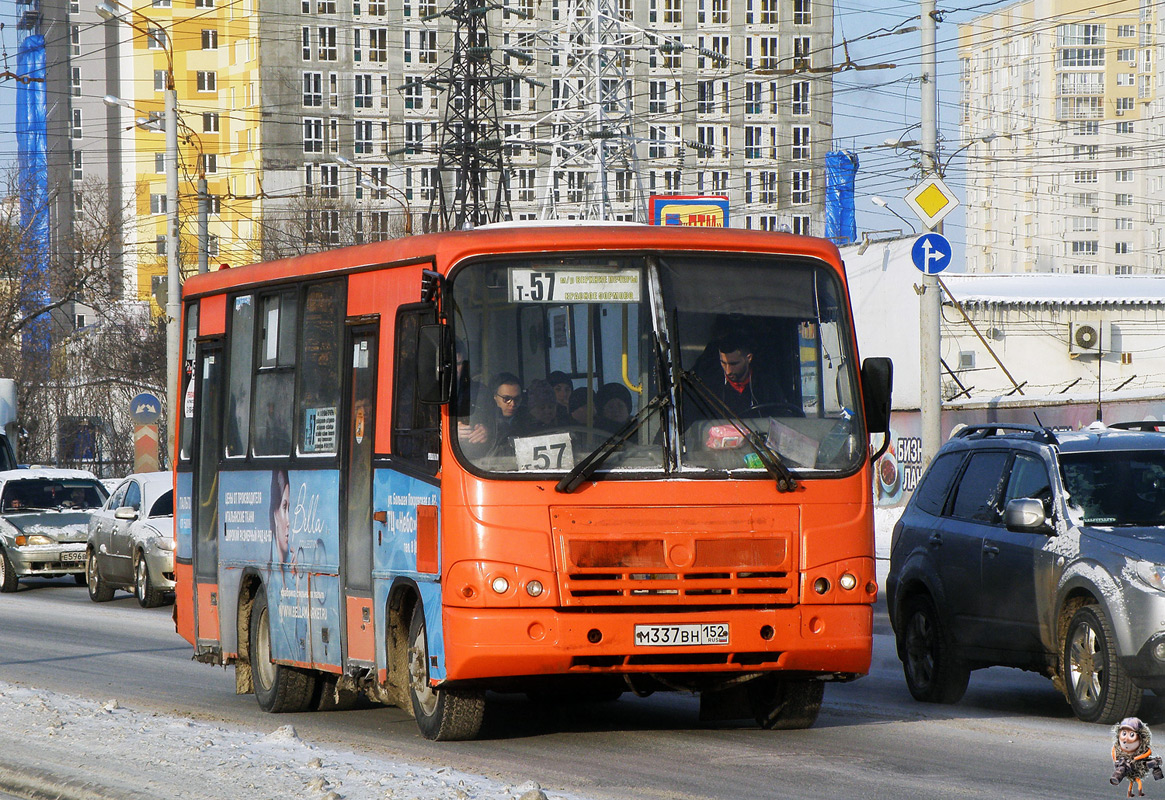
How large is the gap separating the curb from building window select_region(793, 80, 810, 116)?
128 meters

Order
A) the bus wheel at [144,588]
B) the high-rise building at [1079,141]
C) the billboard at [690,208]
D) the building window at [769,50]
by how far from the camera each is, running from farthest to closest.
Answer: the high-rise building at [1079,141] → the building window at [769,50] → the billboard at [690,208] → the bus wheel at [144,588]

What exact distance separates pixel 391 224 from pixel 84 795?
92779 millimetres

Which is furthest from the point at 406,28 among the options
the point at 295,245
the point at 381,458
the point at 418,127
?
the point at 381,458

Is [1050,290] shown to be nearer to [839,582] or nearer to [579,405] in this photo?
[839,582]

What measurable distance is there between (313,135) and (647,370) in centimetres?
11674

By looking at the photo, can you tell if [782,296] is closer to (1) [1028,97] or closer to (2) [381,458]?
(2) [381,458]

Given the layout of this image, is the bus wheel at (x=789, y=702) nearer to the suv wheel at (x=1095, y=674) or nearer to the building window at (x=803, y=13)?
the suv wheel at (x=1095, y=674)

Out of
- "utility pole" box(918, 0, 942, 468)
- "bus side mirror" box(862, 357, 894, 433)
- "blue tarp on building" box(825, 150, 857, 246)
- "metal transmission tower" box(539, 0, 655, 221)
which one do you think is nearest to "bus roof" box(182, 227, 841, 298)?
"bus side mirror" box(862, 357, 894, 433)

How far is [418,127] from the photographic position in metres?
125

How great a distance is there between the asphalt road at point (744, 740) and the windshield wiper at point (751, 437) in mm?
1415

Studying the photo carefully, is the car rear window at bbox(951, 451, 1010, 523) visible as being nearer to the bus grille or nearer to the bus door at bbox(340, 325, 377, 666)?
the bus grille

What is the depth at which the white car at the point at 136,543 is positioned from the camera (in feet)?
73.7

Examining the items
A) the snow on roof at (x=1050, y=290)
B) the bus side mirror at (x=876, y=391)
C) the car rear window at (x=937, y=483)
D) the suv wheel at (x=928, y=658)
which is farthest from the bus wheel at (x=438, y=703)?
the snow on roof at (x=1050, y=290)

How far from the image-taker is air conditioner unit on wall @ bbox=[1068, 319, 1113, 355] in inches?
2189
